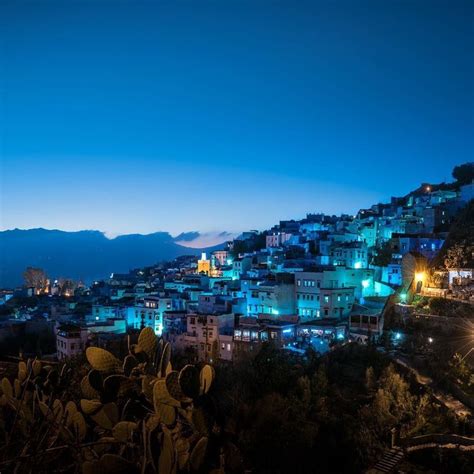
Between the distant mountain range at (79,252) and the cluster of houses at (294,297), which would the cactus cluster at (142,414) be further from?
the distant mountain range at (79,252)

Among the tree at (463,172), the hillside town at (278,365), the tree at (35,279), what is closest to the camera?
the hillside town at (278,365)

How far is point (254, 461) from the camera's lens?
33.8 ft

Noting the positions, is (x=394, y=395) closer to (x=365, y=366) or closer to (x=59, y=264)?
(x=365, y=366)

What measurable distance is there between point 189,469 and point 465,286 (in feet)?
56.4

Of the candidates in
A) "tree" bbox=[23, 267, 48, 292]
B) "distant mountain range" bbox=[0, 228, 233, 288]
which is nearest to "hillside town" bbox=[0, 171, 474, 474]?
"tree" bbox=[23, 267, 48, 292]

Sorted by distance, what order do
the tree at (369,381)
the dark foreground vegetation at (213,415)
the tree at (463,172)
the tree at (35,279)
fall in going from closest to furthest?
1. the dark foreground vegetation at (213,415)
2. the tree at (369,381)
3. the tree at (463,172)
4. the tree at (35,279)

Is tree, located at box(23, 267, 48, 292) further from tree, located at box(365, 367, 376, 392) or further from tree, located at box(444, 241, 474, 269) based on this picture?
tree, located at box(365, 367, 376, 392)

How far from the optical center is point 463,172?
36750mm

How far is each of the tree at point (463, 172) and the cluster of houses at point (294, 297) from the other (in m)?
5.26

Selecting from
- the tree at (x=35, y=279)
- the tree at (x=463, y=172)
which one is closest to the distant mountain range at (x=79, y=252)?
the tree at (x=35, y=279)

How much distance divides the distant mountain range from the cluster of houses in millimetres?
54993

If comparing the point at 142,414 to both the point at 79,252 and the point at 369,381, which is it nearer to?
the point at 369,381

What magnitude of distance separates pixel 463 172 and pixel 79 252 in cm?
9518

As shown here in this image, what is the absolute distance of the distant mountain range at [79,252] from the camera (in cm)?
9344
